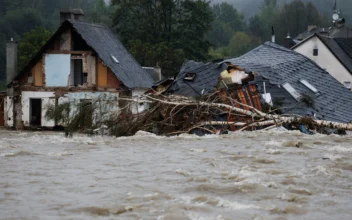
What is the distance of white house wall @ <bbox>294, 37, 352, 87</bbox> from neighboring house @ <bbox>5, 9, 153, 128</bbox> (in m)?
16.9

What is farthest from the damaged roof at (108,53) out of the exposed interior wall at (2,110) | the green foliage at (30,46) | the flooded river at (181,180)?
the flooded river at (181,180)

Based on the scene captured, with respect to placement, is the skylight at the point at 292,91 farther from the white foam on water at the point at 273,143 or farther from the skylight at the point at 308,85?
the white foam on water at the point at 273,143

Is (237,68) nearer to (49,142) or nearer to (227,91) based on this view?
(227,91)

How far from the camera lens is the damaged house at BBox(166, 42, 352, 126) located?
21.7 m

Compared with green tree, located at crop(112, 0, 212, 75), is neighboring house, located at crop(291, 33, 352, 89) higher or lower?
lower

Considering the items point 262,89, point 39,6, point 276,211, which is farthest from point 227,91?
point 39,6

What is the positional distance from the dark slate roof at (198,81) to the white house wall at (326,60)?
24.9m

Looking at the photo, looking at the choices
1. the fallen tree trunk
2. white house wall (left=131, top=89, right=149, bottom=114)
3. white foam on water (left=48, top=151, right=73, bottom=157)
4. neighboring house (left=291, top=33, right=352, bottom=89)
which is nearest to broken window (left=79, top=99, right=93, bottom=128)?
white house wall (left=131, top=89, right=149, bottom=114)

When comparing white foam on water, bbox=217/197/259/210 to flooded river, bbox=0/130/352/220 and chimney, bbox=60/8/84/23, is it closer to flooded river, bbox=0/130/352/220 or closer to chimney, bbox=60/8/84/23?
flooded river, bbox=0/130/352/220

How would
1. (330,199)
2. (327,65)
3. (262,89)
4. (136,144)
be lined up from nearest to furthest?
(330,199), (136,144), (262,89), (327,65)

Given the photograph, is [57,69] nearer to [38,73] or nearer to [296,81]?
[38,73]

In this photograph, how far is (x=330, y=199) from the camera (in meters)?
10.4

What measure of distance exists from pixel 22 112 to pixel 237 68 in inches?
575

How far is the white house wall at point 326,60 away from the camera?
4722cm
